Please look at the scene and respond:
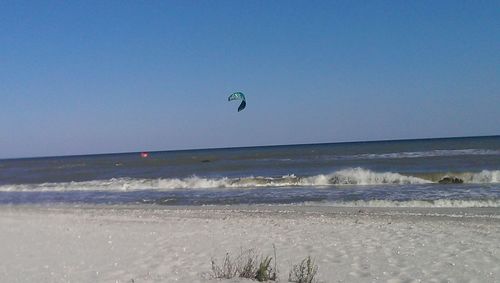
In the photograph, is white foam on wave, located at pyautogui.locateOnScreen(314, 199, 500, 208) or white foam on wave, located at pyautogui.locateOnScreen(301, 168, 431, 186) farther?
white foam on wave, located at pyautogui.locateOnScreen(301, 168, 431, 186)

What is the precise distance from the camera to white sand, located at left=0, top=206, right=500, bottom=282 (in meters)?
5.73

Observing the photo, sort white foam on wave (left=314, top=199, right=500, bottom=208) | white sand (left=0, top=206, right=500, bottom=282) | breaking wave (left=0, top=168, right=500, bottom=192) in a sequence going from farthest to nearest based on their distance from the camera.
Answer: breaking wave (left=0, top=168, right=500, bottom=192)
white foam on wave (left=314, top=199, right=500, bottom=208)
white sand (left=0, top=206, right=500, bottom=282)

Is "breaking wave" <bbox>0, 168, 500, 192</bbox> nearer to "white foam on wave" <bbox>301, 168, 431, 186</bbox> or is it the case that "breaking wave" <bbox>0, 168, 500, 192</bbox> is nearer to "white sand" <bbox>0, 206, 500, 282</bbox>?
"white foam on wave" <bbox>301, 168, 431, 186</bbox>

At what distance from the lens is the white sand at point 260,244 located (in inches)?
226

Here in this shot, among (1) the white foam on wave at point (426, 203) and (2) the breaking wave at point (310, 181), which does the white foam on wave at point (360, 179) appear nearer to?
(2) the breaking wave at point (310, 181)

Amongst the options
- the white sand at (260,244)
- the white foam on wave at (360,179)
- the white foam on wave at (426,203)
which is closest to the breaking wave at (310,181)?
the white foam on wave at (360,179)

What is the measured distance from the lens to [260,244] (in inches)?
304

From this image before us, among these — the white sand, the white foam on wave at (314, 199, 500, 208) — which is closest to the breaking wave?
the white foam on wave at (314, 199, 500, 208)

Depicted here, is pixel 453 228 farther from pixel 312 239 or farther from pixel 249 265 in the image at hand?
pixel 249 265

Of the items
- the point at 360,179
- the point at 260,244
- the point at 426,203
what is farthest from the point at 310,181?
the point at 260,244

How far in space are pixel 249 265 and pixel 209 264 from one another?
1413 mm

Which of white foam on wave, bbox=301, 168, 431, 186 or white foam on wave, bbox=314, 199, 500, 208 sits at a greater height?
white foam on wave, bbox=301, 168, 431, 186

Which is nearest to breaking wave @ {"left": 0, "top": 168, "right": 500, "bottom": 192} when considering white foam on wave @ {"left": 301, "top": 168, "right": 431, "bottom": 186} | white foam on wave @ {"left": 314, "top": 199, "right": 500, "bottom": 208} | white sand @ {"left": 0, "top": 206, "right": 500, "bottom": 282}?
white foam on wave @ {"left": 301, "top": 168, "right": 431, "bottom": 186}

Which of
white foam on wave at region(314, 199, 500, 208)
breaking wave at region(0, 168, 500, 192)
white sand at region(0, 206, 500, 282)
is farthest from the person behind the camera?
breaking wave at region(0, 168, 500, 192)
